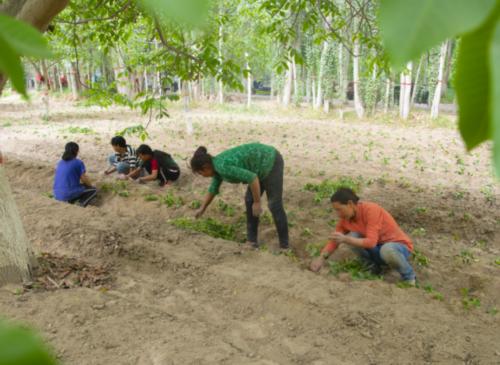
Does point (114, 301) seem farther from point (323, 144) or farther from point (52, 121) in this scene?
point (52, 121)

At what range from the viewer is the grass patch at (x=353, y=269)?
4074 millimetres

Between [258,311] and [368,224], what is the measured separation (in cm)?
135

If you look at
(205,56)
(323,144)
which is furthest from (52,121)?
(205,56)

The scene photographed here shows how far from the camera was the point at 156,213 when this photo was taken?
19.1 ft

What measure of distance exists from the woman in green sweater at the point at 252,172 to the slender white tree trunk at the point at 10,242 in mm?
1643

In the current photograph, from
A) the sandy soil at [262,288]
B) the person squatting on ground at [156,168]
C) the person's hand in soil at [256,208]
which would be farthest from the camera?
the person squatting on ground at [156,168]

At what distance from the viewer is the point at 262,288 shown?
3572mm

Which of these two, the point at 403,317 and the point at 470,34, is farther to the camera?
the point at 403,317

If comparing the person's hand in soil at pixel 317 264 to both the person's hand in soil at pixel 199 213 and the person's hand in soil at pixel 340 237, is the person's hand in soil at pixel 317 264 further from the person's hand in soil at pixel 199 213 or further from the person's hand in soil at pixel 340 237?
the person's hand in soil at pixel 199 213

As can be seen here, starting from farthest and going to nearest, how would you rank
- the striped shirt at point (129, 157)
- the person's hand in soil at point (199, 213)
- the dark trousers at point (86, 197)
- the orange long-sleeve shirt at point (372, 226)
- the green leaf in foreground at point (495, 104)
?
the striped shirt at point (129, 157) < the dark trousers at point (86, 197) < the person's hand in soil at point (199, 213) < the orange long-sleeve shirt at point (372, 226) < the green leaf in foreground at point (495, 104)

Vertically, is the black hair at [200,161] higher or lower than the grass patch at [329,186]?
higher

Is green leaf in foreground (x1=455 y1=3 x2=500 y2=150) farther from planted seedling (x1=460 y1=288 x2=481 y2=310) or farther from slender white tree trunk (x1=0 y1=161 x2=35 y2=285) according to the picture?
planted seedling (x1=460 y1=288 x2=481 y2=310)

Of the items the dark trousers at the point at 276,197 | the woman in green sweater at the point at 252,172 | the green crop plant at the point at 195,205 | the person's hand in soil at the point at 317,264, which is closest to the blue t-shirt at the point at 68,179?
the green crop plant at the point at 195,205

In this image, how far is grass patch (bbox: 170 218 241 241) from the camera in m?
5.16
